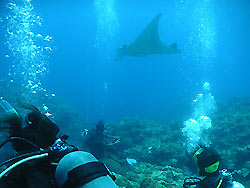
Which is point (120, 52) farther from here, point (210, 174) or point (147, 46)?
point (210, 174)

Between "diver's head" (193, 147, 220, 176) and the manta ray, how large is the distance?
15332 millimetres

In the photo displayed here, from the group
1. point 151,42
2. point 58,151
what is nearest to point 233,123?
point 151,42

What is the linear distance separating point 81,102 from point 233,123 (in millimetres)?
28902

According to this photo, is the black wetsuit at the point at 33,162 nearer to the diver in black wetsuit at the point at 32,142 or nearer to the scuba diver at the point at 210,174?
the diver in black wetsuit at the point at 32,142

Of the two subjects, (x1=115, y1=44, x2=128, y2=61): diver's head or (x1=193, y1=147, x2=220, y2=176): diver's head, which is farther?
(x1=115, y1=44, x2=128, y2=61): diver's head

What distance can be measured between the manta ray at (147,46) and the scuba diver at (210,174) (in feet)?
50.4

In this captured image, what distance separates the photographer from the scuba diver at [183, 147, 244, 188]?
257cm

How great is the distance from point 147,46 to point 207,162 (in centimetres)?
1727

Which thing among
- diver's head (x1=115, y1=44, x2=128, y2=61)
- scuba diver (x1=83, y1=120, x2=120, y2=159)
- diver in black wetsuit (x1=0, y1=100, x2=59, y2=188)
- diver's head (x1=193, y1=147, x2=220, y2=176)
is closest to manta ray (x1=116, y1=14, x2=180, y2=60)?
diver's head (x1=115, y1=44, x2=128, y2=61)

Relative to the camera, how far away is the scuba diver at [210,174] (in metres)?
2.57

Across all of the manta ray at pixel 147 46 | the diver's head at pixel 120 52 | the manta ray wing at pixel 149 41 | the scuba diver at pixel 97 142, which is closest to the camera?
the scuba diver at pixel 97 142

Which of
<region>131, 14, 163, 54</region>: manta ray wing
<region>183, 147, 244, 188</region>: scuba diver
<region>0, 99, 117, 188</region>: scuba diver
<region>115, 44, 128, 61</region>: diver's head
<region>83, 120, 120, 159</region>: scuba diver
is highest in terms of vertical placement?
<region>131, 14, 163, 54</region>: manta ray wing

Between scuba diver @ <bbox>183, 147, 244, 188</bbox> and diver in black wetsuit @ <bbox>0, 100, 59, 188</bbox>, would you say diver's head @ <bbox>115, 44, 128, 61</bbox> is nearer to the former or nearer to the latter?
scuba diver @ <bbox>183, 147, 244, 188</bbox>

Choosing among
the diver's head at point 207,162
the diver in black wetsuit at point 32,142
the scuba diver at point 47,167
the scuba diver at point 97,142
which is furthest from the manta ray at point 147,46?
the scuba diver at point 47,167
